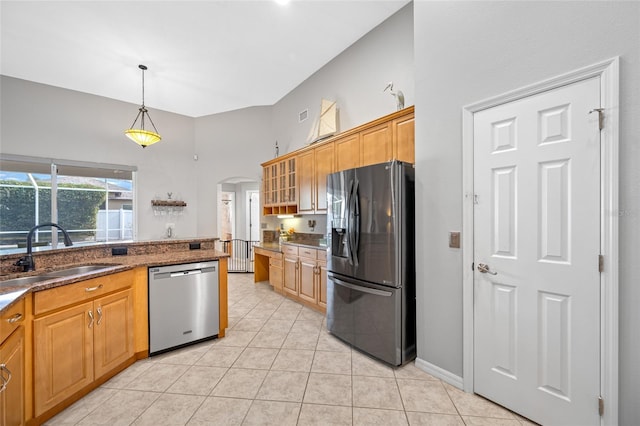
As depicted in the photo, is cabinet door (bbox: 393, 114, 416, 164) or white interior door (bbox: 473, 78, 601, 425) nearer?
white interior door (bbox: 473, 78, 601, 425)

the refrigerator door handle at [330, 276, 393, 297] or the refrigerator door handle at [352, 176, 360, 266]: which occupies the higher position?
the refrigerator door handle at [352, 176, 360, 266]

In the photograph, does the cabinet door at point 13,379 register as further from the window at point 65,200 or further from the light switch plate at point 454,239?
the window at point 65,200

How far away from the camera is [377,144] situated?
308cm

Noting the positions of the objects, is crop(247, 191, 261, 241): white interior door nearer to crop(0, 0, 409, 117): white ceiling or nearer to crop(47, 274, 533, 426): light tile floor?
crop(0, 0, 409, 117): white ceiling

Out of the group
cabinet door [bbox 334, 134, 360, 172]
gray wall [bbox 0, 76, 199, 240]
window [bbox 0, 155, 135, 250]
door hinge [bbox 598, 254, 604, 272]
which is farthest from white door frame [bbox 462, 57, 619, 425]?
gray wall [bbox 0, 76, 199, 240]

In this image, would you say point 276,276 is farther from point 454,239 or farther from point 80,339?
point 454,239

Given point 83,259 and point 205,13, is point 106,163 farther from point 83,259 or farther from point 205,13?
point 205,13

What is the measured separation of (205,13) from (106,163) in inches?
148

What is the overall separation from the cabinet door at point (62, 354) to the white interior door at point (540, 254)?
2.94 metres

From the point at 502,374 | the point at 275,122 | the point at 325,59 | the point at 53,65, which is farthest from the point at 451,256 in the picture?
the point at 53,65

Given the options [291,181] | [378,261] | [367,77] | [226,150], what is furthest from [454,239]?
[226,150]

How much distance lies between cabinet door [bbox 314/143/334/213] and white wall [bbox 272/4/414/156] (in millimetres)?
470

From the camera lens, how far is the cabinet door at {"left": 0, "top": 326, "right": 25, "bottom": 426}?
1356mm

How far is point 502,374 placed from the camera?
6.04ft
